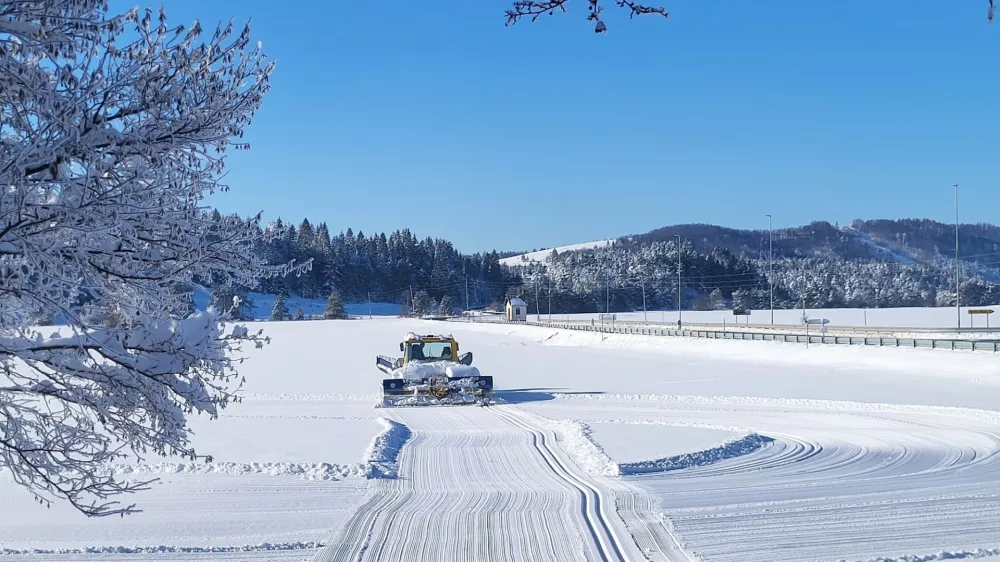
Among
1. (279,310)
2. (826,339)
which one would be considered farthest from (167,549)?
(279,310)

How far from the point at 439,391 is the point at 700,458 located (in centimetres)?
1147

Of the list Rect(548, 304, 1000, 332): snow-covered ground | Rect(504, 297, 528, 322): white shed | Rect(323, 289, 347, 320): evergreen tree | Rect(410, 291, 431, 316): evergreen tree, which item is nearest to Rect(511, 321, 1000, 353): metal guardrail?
Rect(548, 304, 1000, 332): snow-covered ground

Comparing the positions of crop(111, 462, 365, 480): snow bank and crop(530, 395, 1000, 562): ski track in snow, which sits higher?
crop(111, 462, 365, 480): snow bank

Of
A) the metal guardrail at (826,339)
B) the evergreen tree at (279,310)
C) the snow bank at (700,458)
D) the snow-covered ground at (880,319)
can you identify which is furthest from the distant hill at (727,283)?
the snow bank at (700,458)

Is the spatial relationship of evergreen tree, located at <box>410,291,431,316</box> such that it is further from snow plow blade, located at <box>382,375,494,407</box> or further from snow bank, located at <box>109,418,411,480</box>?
snow bank, located at <box>109,418,411,480</box>

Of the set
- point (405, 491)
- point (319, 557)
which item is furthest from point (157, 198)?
point (405, 491)

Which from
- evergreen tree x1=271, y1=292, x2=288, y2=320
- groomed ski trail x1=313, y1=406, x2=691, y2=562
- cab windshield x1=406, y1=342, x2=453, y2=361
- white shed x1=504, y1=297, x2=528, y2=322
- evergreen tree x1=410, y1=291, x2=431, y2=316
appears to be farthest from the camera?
evergreen tree x1=410, y1=291, x2=431, y2=316

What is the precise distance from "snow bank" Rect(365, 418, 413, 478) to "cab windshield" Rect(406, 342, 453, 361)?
895cm

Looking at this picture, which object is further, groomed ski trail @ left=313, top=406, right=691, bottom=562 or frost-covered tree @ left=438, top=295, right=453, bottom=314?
frost-covered tree @ left=438, top=295, right=453, bottom=314

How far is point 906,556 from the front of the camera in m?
8.26

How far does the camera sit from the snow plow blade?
24250mm

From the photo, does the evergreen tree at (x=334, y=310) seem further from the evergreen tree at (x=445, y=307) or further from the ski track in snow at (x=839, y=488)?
the ski track in snow at (x=839, y=488)

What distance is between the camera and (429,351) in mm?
29281

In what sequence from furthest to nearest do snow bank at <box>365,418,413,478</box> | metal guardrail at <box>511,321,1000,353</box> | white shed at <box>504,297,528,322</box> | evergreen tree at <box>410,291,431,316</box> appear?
evergreen tree at <box>410,291,431,316</box>, white shed at <box>504,297,528,322</box>, metal guardrail at <box>511,321,1000,353</box>, snow bank at <box>365,418,413,478</box>
